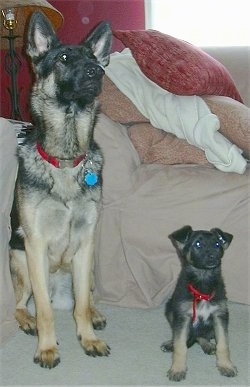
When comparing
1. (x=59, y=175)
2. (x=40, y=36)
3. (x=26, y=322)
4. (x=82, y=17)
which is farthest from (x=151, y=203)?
(x=82, y=17)

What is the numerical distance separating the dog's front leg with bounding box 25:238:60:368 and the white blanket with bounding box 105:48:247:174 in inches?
32.5

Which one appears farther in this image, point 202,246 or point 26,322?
point 26,322

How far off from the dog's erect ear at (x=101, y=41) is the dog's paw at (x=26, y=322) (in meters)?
1.12

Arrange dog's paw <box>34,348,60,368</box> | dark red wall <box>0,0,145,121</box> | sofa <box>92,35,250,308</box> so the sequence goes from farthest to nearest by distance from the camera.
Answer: dark red wall <box>0,0,145,121</box>
sofa <box>92,35,250,308</box>
dog's paw <box>34,348,60,368</box>

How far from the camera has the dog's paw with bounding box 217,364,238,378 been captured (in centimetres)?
194

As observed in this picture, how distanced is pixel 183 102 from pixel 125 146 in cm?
33

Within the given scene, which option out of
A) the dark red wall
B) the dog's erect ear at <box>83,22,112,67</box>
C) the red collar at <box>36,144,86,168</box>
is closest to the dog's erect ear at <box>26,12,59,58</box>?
the dog's erect ear at <box>83,22,112,67</box>

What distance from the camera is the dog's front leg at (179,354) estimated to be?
192 cm

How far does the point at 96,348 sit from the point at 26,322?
36 centimetres

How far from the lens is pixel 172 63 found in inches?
96.0

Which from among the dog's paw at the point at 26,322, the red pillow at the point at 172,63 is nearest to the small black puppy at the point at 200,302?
the dog's paw at the point at 26,322

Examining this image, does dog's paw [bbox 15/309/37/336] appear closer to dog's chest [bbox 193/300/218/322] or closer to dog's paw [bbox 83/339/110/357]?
dog's paw [bbox 83/339/110/357]

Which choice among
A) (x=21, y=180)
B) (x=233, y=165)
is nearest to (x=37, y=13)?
(x=21, y=180)

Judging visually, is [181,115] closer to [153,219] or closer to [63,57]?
[153,219]
